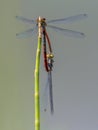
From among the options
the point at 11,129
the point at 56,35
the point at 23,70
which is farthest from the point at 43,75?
the point at 11,129

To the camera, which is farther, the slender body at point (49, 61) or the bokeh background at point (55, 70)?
the bokeh background at point (55, 70)

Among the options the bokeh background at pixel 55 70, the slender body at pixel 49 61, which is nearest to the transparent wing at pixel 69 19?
the bokeh background at pixel 55 70

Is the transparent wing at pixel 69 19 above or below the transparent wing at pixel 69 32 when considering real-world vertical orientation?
above

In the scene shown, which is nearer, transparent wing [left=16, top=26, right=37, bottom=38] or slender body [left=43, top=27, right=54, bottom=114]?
slender body [left=43, top=27, right=54, bottom=114]

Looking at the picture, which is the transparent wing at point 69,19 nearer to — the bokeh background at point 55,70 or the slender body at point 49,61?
the bokeh background at point 55,70

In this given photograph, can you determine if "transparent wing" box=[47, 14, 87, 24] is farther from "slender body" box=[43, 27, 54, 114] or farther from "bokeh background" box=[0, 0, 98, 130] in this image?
"slender body" box=[43, 27, 54, 114]

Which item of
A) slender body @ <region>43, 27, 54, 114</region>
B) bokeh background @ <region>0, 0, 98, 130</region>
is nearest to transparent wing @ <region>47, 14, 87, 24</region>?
bokeh background @ <region>0, 0, 98, 130</region>

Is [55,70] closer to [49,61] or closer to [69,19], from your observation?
[49,61]

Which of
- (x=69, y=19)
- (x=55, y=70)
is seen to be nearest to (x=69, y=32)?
(x=69, y=19)

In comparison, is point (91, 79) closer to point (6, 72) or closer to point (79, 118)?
point (79, 118)
